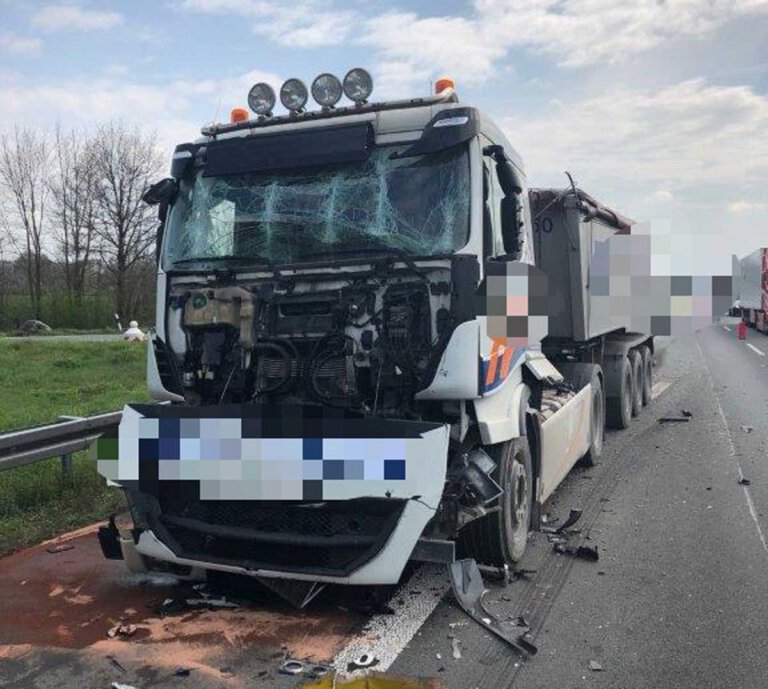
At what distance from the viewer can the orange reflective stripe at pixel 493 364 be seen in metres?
4.52

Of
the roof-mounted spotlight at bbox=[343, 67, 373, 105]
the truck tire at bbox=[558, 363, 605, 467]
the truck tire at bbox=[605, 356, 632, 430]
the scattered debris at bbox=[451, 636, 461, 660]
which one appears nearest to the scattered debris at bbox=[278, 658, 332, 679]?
the scattered debris at bbox=[451, 636, 461, 660]

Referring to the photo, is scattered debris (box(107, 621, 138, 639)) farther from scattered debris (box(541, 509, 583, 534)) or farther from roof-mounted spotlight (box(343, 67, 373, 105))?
roof-mounted spotlight (box(343, 67, 373, 105))

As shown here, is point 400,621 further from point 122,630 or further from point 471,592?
point 122,630

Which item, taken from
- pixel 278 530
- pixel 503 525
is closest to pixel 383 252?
pixel 278 530

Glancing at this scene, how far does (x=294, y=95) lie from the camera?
17.1ft

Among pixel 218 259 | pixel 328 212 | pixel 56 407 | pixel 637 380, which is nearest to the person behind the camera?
pixel 328 212

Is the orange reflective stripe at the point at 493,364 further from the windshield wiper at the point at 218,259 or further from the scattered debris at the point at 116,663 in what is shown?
the scattered debris at the point at 116,663

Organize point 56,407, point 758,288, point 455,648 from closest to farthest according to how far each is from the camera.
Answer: point 455,648 < point 56,407 < point 758,288

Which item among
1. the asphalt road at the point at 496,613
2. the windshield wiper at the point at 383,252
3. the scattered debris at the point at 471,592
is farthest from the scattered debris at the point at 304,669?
the windshield wiper at the point at 383,252

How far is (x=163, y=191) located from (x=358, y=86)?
1.53 m

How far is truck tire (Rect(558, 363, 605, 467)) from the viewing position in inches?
333

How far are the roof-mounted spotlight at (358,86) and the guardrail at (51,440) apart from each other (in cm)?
323

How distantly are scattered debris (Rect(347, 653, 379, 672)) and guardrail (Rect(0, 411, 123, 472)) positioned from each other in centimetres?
337

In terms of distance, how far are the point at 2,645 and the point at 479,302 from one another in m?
3.19
